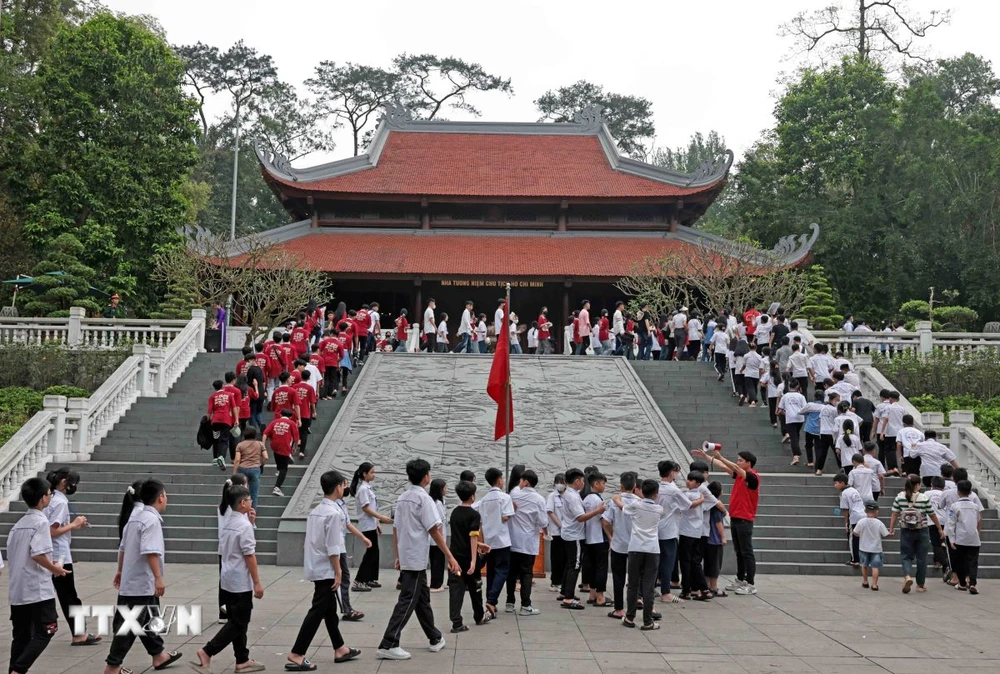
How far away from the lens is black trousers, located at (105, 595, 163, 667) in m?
5.65

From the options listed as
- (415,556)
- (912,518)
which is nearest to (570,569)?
(415,556)

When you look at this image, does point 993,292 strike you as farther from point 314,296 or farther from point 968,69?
point 314,296

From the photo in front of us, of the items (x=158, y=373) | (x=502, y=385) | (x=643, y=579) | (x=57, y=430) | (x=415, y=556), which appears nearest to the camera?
(x=415, y=556)

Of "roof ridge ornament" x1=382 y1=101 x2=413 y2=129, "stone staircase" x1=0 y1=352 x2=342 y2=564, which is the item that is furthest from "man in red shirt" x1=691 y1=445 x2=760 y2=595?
"roof ridge ornament" x1=382 y1=101 x2=413 y2=129

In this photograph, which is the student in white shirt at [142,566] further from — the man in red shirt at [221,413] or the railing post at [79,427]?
the railing post at [79,427]

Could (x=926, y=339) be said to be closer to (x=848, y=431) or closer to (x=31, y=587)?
(x=848, y=431)

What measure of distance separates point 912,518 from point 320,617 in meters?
6.52

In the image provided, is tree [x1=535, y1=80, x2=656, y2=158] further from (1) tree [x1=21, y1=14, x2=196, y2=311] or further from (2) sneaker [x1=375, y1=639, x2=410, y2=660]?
(2) sneaker [x1=375, y1=639, x2=410, y2=660]

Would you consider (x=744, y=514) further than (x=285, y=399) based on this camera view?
No

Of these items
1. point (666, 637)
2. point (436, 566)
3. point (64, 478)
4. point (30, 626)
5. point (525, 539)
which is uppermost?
point (64, 478)

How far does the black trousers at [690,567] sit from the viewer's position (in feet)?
29.2

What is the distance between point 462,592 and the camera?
291 inches

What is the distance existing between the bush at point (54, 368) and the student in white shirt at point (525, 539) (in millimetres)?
12736

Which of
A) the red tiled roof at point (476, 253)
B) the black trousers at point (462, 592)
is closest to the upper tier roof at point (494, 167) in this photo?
the red tiled roof at point (476, 253)
